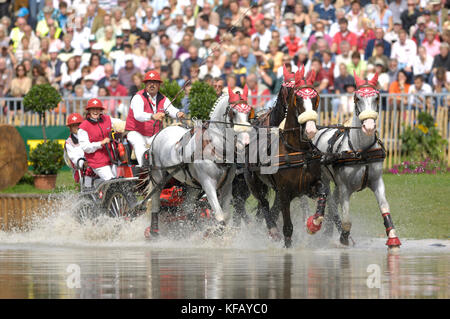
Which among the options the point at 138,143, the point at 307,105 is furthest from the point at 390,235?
the point at 138,143

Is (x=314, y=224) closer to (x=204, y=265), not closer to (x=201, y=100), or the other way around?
(x=204, y=265)

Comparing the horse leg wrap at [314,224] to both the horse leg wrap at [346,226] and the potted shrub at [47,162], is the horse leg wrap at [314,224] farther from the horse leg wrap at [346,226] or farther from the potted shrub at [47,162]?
the potted shrub at [47,162]

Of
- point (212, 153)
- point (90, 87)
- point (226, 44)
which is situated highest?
point (226, 44)

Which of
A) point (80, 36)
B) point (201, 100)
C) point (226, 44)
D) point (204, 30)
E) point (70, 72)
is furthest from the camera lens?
point (80, 36)

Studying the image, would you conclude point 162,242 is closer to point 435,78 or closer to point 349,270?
point 349,270

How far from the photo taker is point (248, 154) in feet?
46.1

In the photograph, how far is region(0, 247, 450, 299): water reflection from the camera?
9156mm

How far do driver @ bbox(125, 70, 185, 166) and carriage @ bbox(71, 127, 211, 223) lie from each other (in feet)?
0.47

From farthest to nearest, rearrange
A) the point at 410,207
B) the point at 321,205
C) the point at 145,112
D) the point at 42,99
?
the point at 42,99
the point at 410,207
the point at 145,112
the point at 321,205

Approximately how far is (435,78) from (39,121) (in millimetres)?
8470

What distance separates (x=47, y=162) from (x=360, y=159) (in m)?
9.02

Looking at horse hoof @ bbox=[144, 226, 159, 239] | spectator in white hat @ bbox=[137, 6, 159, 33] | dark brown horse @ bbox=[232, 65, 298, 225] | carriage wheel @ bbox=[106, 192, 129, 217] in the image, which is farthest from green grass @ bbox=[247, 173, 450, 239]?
spectator in white hat @ bbox=[137, 6, 159, 33]

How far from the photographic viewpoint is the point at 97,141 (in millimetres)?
16328
